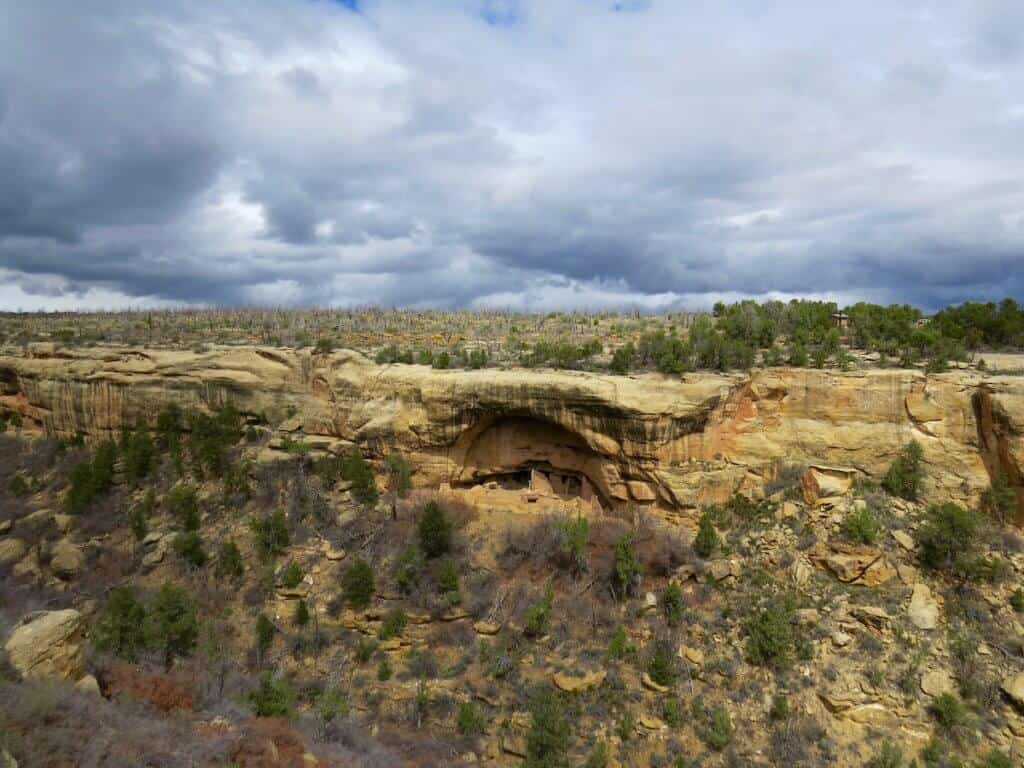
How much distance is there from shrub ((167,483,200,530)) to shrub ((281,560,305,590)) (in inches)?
167

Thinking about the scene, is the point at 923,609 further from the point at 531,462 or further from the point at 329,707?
the point at 329,707

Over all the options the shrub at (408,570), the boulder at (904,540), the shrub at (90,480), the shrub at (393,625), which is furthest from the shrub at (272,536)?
the boulder at (904,540)

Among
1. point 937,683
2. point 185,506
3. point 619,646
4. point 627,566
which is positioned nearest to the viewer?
point 937,683

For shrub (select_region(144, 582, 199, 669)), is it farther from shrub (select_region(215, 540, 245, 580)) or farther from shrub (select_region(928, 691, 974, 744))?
shrub (select_region(928, 691, 974, 744))

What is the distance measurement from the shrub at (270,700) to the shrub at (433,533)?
572 cm

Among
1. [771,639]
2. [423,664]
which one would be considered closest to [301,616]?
[423,664]

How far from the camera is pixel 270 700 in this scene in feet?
39.3

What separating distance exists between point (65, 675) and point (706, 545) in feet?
49.1

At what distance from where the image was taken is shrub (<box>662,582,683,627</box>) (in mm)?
15781

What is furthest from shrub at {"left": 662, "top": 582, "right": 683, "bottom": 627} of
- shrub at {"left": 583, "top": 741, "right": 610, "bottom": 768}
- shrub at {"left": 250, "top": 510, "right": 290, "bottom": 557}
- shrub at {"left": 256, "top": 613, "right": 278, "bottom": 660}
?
shrub at {"left": 250, "top": 510, "right": 290, "bottom": 557}

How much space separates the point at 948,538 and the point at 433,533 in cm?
1408

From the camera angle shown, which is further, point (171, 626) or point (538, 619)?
point (538, 619)

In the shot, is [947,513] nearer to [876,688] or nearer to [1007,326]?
[876,688]

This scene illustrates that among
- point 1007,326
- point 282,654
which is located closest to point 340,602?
point 282,654
